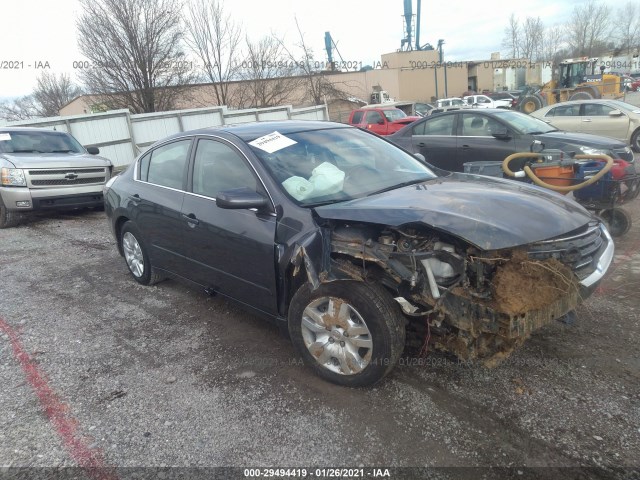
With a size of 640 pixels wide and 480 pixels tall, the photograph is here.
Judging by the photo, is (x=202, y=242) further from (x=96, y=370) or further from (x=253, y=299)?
(x=96, y=370)

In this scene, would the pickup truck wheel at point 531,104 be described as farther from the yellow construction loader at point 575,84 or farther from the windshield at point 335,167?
the windshield at point 335,167

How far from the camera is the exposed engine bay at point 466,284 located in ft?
8.14

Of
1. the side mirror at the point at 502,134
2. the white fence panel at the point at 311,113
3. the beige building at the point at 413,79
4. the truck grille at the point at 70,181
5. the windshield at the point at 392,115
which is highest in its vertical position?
the beige building at the point at 413,79

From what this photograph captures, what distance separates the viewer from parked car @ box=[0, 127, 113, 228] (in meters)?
8.04

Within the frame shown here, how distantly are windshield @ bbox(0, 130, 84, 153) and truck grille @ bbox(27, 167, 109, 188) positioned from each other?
113cm

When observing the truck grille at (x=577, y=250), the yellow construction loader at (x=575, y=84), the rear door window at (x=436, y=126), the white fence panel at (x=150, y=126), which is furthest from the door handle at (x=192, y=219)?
the yellow construction loader at (x=575, y=84)

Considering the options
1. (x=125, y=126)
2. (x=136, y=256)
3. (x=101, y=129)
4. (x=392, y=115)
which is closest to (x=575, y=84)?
(x=392, y=115)

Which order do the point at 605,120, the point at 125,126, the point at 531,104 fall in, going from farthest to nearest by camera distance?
the point at 531,104 → the point at 125,126 → the point at 605,120

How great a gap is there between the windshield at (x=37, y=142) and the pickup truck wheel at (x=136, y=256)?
5.42 m

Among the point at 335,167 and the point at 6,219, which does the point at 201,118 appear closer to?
the point at 6,219

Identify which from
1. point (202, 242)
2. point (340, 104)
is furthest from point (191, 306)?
point (340, 104)

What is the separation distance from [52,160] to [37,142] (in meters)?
1.21

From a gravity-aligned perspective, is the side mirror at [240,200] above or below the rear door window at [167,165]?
below

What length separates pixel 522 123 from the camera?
8.13 metres
